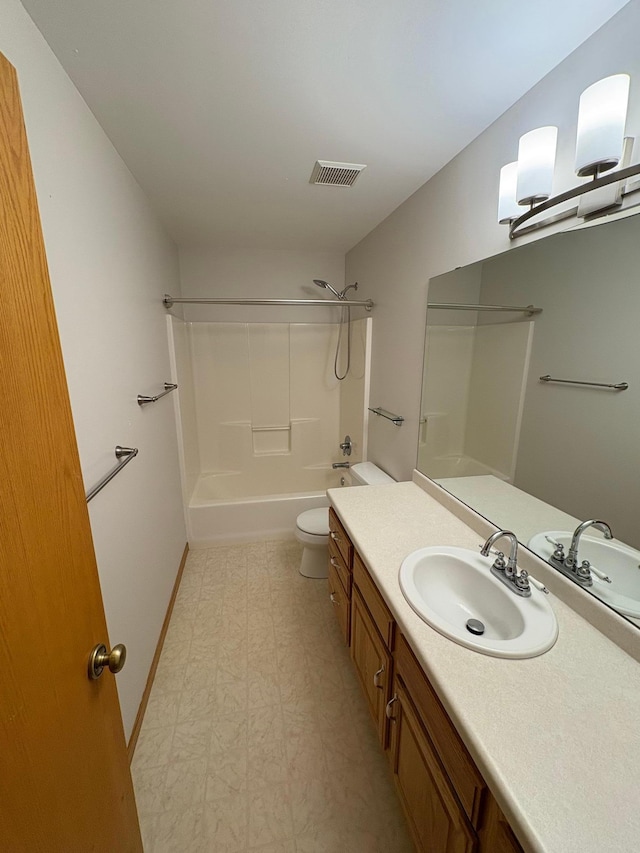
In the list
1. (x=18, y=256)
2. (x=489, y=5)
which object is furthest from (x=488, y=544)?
(x=489, y=5)

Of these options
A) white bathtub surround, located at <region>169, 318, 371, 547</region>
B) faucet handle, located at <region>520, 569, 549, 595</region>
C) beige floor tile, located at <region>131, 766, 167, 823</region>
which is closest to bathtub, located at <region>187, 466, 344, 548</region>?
white bathtub surround, located at <region>169, 318, 371, 547</region>

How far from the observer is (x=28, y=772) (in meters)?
0.48

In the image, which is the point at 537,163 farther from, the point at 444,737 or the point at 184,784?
the point at 184,784

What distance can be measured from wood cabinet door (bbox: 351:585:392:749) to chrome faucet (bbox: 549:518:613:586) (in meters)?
0.60

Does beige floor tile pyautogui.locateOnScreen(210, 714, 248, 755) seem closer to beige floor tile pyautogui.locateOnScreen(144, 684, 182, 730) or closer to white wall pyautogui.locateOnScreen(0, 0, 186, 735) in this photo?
beige floor tile pyautogui.locateOnScreen(144, 684, 182, 730)

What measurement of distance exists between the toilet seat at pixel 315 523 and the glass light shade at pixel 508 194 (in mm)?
1873

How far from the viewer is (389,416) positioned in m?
2.21

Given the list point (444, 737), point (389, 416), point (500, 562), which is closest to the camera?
point (444, 737)

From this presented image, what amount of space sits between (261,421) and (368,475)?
54.1 inches

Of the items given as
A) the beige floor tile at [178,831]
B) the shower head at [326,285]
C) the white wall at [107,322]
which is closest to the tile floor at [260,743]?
the beige floor tile at [178,831]

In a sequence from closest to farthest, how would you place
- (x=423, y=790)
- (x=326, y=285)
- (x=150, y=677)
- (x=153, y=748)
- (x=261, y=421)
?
(x=423, y=790) < (x=153, y=748) < (x=150, y=677) < (x=326, y=285) < (x=261, y=421)

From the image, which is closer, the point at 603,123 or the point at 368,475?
the point at 603,123

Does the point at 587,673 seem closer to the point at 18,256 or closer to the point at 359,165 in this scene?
the point at 18,256

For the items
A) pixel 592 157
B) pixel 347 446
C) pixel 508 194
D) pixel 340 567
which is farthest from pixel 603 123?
pixel 347 446
